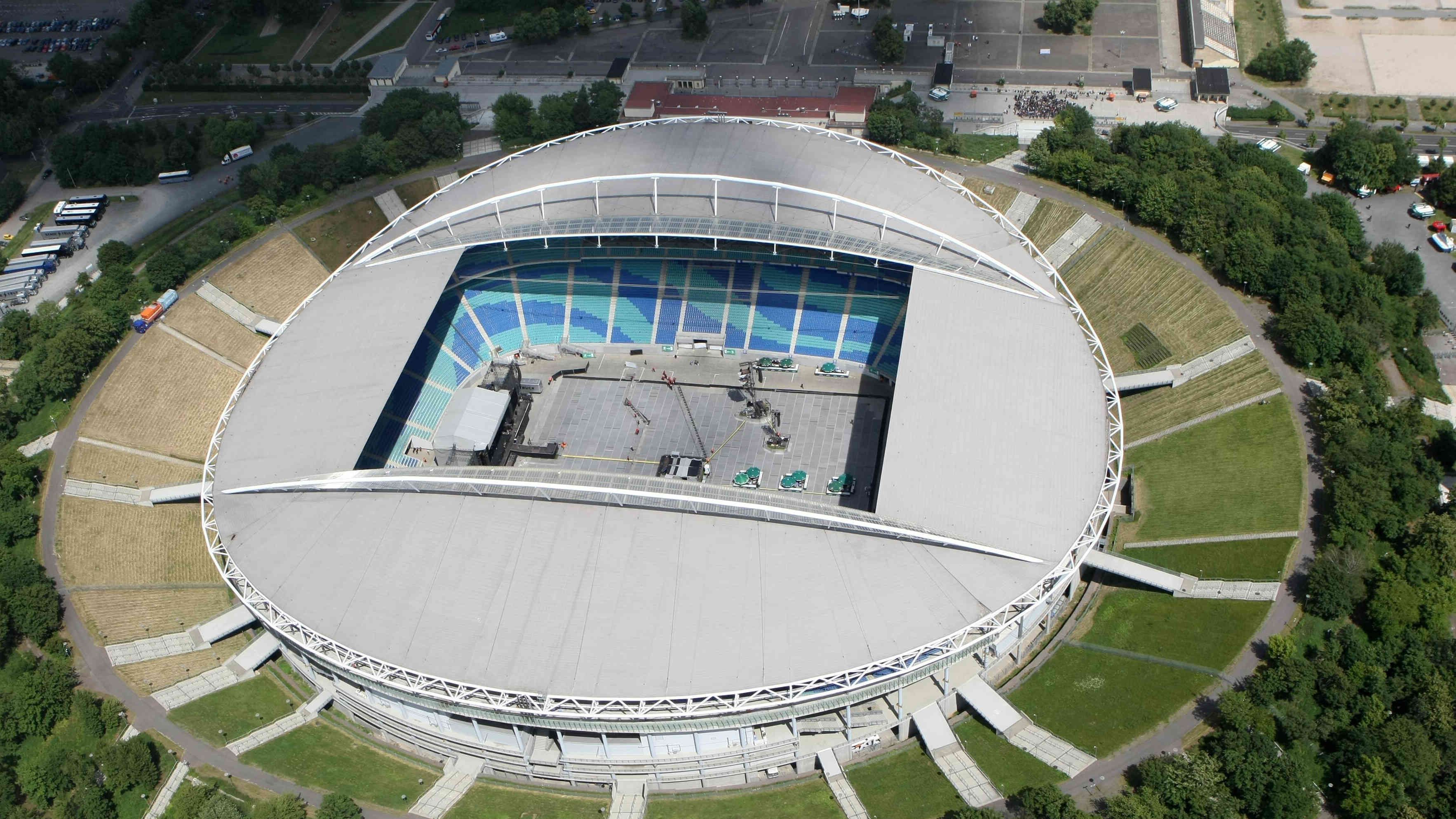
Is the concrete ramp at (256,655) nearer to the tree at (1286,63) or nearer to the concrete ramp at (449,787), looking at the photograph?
the concrete ramp at (449,787)

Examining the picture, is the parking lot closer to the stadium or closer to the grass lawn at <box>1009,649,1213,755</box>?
the stadium

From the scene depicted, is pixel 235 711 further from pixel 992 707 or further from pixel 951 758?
pixel 992 707

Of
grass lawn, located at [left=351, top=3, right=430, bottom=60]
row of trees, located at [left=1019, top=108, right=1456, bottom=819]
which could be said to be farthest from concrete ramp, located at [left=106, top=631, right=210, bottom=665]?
grass lawn, located at [left=351, top=3, right=430, bottom=60]

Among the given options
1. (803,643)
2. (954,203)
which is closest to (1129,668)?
(803,643)

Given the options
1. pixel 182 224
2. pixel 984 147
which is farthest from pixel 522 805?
pixel 984 147

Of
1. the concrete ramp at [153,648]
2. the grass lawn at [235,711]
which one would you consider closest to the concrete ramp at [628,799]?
the grass lawn at [235,711]

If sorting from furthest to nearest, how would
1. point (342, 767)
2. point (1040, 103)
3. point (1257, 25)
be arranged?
point (1257, 25) < point (1040, 103) < point (342, 767)

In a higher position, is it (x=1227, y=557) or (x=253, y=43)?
(x=253, y=43)
